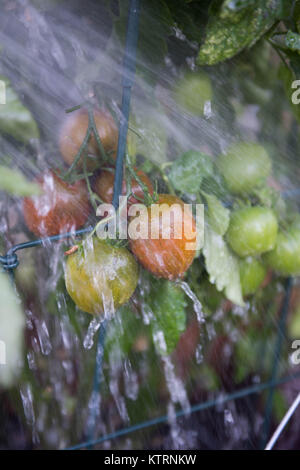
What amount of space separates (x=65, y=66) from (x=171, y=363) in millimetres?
702

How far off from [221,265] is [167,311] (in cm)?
13

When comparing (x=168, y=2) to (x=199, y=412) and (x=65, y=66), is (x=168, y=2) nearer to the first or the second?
(x=65, y=66)

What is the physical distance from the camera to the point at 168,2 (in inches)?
25.2

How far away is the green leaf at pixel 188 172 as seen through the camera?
0.68 m

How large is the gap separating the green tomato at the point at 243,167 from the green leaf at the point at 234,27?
0.19 m

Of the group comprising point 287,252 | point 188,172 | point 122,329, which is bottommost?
point 122,329

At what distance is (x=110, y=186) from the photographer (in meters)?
0.64

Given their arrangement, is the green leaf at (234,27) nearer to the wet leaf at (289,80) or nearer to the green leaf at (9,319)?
the wet leaf at (289,80)

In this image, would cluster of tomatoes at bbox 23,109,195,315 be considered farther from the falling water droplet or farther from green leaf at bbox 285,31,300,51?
green leaf at bbox 285,31,300,51

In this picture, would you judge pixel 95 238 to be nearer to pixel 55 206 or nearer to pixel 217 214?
pixel 55 206

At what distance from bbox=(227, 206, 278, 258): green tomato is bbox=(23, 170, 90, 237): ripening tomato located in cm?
26

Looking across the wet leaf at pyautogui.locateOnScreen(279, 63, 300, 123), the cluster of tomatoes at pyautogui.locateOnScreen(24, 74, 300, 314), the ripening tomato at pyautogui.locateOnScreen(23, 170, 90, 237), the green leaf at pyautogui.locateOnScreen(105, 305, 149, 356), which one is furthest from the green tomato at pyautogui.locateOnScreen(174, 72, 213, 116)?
the green leaf at pyautogui.locateOnScreen(105, 305, 149, 356)

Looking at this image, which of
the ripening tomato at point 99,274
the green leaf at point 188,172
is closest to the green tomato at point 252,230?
the green leaf at point 188,172

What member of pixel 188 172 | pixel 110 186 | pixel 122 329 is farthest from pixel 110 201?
pixel 122 329
